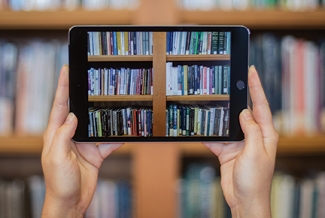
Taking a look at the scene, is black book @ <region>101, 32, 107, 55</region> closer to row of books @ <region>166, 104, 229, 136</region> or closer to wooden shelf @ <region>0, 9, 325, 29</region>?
row of books @ <region>166, 104, 229, 136</region>

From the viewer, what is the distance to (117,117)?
0.79m

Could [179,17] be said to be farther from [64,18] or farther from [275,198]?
[275,198]

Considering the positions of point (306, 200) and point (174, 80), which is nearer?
point (174, 80)

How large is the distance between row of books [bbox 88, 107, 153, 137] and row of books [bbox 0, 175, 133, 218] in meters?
0.50

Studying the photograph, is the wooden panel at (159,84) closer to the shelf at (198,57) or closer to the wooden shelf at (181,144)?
the shelf at (198,57)

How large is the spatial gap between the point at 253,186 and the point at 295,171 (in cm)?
79

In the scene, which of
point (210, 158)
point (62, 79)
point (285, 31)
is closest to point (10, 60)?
point (62, 79)

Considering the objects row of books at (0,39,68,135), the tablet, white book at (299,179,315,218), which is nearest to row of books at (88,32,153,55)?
the tablet

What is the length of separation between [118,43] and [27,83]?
1.69 ft

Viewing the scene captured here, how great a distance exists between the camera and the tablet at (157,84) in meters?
0.77

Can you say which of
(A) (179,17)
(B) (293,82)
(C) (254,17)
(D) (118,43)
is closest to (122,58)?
(D) (118,43)

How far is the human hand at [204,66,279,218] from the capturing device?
2.34 feet

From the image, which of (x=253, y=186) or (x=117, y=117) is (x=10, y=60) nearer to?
(x=117, y=117)

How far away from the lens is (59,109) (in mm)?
736
